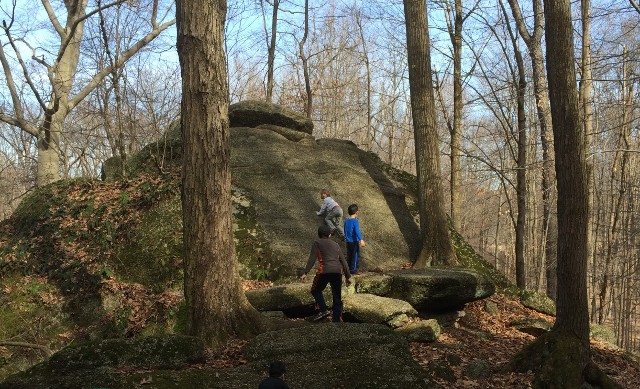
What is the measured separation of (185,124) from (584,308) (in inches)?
255

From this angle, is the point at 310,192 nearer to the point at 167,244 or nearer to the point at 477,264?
the point at 167,244

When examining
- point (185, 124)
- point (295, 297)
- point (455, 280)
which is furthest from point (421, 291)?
point (185, 124)

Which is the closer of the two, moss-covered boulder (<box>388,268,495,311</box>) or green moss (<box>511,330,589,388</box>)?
green moss (<box>511,330,589,388</box>)

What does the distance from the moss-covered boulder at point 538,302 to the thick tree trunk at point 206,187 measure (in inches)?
310

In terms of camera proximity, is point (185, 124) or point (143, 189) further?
point (143, 189)

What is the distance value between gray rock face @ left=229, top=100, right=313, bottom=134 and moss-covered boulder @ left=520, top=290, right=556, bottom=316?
9.05m

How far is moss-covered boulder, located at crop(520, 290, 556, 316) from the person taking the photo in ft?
37.9

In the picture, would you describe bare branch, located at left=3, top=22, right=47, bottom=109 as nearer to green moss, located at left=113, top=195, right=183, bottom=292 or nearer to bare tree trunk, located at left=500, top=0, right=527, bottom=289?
green moss, located at left=113, top=195, right=183, bottom=292

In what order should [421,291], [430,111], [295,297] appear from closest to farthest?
[295,297] < [421,291] < [430,111]

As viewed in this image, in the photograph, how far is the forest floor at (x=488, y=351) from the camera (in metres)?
6.24

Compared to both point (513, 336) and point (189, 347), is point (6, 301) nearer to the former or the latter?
point (189, 347)

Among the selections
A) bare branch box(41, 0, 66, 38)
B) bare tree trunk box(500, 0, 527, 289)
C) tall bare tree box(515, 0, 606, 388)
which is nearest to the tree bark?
bare branch box(41, 0, 66, 38)

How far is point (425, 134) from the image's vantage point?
1183 cm

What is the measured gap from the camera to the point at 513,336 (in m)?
9.38
